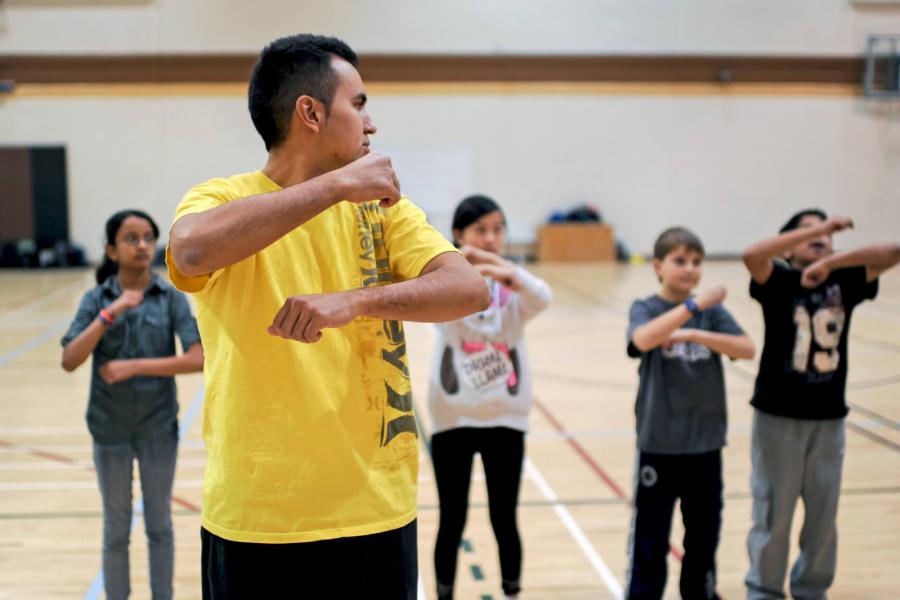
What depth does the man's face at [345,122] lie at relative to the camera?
175cm

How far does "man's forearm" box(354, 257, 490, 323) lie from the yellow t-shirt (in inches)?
4.1

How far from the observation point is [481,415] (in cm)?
349

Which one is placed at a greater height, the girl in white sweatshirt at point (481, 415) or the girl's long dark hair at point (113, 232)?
the girl's long dark hair at point (113, 232)

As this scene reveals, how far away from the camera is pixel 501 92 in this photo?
59.0 feet

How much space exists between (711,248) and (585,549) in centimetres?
1539

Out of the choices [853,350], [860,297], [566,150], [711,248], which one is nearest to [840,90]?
[711,248]

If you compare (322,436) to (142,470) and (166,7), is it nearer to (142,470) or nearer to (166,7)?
(142,470)

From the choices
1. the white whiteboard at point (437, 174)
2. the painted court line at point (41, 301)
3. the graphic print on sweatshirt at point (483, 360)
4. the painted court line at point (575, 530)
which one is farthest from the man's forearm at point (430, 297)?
the white whiteboard at point (437, 174)

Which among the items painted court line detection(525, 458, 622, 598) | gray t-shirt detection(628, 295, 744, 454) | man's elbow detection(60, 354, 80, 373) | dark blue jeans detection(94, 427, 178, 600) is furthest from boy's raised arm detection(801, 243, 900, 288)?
man's elbow detection(60, 354, 80, 373)

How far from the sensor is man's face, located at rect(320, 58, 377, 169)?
175cm

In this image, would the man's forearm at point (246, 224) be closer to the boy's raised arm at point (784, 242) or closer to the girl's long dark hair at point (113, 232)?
the girl's long dark hair at point (113, 232)

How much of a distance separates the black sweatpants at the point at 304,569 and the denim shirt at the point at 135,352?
72.2 inches

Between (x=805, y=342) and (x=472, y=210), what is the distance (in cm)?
143

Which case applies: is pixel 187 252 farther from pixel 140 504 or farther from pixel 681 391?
pixel 140 504
